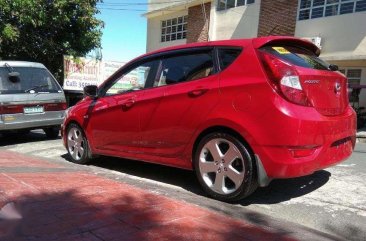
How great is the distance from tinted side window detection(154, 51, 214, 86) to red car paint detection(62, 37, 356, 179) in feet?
0.33

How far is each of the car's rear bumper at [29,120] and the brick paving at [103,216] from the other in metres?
3.98

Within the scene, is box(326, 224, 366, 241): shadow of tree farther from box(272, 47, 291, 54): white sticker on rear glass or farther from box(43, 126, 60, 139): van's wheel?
box(43, 126, 60, 139): van's wheel

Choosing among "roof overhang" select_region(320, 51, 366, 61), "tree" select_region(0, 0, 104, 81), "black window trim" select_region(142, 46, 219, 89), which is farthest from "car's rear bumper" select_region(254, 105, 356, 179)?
"roof overhang" select_region(320, 51, 366, 61)

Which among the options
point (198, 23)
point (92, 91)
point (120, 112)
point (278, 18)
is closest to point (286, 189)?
point (120, 112)

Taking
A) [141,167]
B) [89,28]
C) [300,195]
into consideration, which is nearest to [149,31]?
[89,28]

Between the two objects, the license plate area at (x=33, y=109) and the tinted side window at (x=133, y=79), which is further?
the license plate area at (x=33, y=109)

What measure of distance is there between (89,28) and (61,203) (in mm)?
11188

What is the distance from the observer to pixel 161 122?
16.8 ft

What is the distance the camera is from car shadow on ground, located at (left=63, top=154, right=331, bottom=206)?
477 cm

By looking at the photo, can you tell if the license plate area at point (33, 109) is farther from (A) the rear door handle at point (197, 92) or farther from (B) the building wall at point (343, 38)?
(B) the building wall at point (343, 38)

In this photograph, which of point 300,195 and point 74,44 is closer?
point 300,195

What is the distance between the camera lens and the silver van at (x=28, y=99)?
882 centimetres

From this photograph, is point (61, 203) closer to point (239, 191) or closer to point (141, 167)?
point (239, 191)

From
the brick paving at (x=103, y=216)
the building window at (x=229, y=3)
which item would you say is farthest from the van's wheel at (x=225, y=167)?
the building window at (x=229, y=3)
